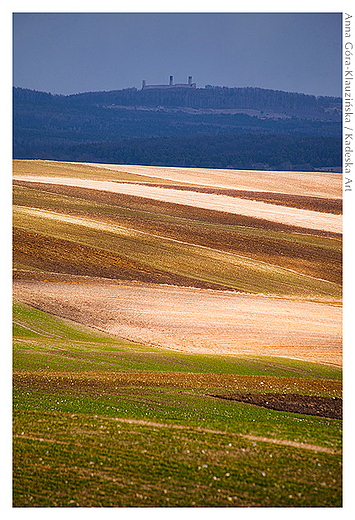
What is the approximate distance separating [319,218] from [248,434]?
32486 mm

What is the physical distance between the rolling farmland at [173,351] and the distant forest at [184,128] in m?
58.6

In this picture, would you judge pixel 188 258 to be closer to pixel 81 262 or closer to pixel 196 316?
pixel 81 262

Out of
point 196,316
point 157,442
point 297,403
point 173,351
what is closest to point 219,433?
point 157,442

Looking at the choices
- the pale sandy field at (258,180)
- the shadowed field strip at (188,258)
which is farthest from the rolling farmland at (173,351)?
the pale sandy field at (258,180)

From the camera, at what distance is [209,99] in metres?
167

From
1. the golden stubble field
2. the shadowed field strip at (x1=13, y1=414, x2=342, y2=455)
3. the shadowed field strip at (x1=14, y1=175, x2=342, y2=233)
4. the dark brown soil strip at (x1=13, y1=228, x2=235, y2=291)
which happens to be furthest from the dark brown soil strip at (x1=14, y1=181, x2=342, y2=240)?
the shadowed field strip at (x1=13, y1=414, x2=342, y2=455)

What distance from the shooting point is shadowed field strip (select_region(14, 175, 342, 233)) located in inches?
1540

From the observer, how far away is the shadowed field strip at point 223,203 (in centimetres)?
3912

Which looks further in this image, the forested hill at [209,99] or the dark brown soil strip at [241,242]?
the forested hill at [209,99]

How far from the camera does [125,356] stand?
53.4 ft

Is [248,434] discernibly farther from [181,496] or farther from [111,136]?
[111,136]

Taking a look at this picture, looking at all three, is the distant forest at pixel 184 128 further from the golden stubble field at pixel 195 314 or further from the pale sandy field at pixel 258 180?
the golden stubble field at pixel 195 314
